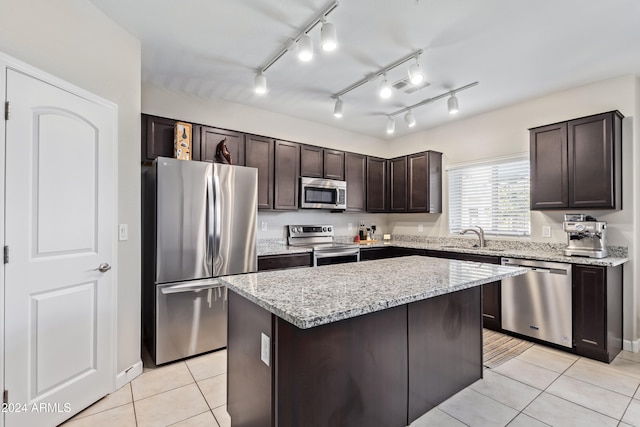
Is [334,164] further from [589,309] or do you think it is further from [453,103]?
[589,309]

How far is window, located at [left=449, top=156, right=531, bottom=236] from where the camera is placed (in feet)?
12.5

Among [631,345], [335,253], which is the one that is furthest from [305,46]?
[631,345]

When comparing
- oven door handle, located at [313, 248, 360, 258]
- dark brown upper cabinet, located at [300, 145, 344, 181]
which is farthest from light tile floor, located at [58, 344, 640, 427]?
dark brown upper cabinet, located at [300, 145, 344, 181]

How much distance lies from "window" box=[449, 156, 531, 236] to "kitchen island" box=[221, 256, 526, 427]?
2.11 meters

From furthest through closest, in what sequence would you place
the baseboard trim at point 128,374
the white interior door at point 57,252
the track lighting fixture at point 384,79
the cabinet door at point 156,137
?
the cabinet door at point 156,137
the track lighting fixture at point 384,79
the baseboard trim at point 128,374
the white interior door at point 57,252

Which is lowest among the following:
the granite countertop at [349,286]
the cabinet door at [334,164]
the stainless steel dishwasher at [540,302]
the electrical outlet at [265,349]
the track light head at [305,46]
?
the stainless steel dishwasher at [540,302]

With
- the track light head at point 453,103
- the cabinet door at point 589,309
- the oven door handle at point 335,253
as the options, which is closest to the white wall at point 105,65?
the oven door handle at point 335,253

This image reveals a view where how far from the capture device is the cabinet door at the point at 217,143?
334 cm

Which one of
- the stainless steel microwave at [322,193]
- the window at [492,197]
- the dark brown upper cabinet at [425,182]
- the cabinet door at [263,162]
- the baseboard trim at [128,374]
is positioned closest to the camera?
the baseboard trim at [128,374]

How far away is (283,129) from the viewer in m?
4.32

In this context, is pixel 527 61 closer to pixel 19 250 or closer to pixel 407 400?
pixel 407 400

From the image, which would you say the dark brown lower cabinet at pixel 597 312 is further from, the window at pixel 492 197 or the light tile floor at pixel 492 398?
the window at pixel 492 197

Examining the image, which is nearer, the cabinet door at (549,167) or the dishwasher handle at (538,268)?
the dishwasher handle at (538,268)

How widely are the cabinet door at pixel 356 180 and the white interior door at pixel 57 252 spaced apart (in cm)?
313
